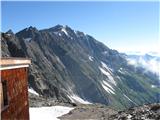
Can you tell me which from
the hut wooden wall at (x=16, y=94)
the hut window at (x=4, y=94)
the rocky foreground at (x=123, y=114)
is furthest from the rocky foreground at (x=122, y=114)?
the hut window at (x=4, y=94)

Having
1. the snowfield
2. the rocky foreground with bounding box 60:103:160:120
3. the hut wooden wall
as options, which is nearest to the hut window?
the hut wooden wall

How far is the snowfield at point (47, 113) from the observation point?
159ft

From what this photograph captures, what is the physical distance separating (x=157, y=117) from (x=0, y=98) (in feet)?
68.0

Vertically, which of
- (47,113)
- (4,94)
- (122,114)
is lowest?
(122,114)

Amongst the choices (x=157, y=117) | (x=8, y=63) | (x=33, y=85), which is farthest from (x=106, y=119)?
(x=33, y=85)

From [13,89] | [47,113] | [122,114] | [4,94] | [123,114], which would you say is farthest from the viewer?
[47,113]

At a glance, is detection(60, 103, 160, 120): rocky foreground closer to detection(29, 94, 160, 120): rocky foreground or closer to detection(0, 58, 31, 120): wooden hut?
detection(29, 94, 160, 120): rocky foreground

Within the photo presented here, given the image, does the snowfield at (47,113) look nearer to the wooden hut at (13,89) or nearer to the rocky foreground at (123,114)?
the rocky foreground at (123,114)

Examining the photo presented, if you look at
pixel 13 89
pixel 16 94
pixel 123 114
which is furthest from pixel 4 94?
pixel 123 114

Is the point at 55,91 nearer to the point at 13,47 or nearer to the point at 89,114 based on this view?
the point at 13,47

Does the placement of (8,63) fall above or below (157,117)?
above

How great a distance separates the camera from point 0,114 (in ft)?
60.3

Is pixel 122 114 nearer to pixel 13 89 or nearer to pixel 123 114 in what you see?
pixel 123 114

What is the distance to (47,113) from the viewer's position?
53.4m
